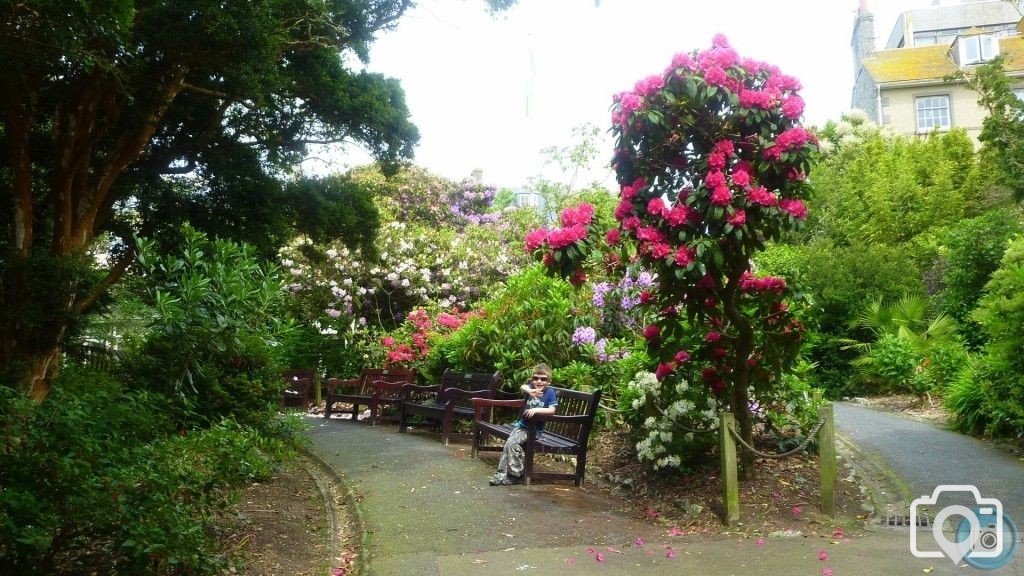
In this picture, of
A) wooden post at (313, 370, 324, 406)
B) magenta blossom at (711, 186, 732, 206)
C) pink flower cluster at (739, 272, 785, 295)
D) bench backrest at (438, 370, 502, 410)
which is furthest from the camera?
wooden post at (313, 370, 324, 406)

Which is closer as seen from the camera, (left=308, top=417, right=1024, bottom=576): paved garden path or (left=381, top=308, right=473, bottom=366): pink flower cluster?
(left=308, top=417, right=1024, bottom=576): paved garden path

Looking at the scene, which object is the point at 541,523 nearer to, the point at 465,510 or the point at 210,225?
the point at 465,510

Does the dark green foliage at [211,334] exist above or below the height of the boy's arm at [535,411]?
above

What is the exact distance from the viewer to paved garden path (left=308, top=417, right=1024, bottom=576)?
18.1ft

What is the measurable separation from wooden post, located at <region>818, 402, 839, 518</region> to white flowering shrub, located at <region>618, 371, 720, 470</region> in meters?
1.09

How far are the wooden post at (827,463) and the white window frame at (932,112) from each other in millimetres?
32474

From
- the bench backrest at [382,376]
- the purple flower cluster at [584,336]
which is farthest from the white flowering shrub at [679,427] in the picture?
the bench backrest at [382,376]

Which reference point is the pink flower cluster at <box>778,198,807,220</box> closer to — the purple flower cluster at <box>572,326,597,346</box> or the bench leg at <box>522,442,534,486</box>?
the bench leg at <box>522,442,534,486</box>

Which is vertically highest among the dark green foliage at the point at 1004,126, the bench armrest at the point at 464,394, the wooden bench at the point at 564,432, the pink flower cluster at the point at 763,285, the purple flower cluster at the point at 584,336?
the dark green foliage at the point at 1004,126

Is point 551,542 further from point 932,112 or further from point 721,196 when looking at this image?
point 932,112

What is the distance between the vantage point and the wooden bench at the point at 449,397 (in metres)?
11.6

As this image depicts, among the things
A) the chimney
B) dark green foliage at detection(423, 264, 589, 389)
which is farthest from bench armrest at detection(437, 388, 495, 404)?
the chimney

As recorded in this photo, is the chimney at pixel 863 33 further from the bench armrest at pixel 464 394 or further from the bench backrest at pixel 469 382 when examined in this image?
the bench armrest at pixel 464 394

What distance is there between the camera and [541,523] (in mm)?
6824
